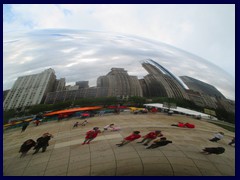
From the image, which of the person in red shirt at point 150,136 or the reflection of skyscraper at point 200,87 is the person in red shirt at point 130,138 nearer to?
the person in red shirt at point 150,136

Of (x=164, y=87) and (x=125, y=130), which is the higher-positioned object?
(x=164, y=87)

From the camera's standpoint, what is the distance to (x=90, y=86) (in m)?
1.96

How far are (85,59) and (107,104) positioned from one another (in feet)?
2.15

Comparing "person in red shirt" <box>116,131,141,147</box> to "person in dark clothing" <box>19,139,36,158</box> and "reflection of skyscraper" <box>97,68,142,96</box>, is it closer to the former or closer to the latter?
"reflection of skyscraper" <box>97,68,142,96</box>

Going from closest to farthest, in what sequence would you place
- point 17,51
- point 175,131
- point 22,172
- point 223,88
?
point 22,172 → point 175,131 → point 17,51 → point 223,88

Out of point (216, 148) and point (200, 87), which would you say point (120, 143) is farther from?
point (200, 87)

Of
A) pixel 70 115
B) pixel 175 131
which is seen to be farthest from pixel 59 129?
pixel 175 131

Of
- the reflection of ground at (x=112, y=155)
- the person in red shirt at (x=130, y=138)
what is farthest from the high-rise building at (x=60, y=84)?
the person in red shirt at (x=130, y=138)

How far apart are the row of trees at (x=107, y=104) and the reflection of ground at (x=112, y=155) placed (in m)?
0.17

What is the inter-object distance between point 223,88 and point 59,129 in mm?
2309

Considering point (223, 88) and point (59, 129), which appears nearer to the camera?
point (59, 129)

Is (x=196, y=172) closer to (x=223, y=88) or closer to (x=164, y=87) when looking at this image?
(x=164, y=87)

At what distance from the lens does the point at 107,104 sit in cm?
203

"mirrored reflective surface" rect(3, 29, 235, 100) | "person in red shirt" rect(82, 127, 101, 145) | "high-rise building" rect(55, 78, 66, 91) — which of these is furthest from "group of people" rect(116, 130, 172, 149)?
"high-rise building" rect(55, 78, 66, 91)
